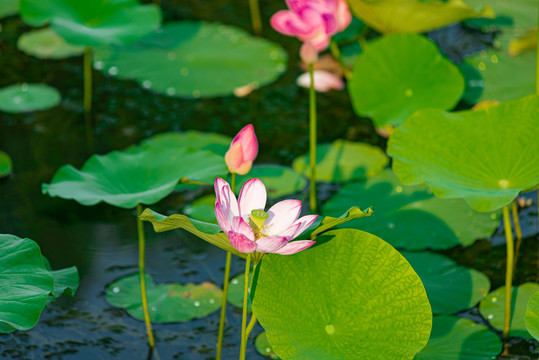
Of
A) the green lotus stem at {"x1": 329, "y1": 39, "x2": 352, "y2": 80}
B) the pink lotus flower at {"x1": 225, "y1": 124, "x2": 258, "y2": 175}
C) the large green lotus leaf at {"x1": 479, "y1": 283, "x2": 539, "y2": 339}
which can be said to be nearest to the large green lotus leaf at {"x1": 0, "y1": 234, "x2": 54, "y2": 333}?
the pink lotus flower at {"x1": 225, "y1": 124, "x2": 258, "y2": 175}

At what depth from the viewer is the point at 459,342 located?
5.84ft

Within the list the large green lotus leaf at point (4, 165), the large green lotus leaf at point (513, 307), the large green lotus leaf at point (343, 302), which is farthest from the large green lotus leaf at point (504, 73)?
the large green lotus leaf at point (4, 165)

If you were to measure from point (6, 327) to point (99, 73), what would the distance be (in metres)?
1.90

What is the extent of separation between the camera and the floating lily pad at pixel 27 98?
2.94 metres

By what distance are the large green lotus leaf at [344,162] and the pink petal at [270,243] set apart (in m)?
1.17

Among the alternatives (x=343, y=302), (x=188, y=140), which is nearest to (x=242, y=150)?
(x=343, y=302)

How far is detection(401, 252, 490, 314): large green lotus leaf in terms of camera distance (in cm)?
192

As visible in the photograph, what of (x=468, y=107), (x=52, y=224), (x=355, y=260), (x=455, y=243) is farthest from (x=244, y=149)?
(x=468, y=107)

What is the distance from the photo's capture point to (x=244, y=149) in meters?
1.56

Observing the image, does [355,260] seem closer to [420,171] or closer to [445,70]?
[420,171]

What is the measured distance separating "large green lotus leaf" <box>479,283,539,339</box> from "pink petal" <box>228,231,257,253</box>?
880 mm

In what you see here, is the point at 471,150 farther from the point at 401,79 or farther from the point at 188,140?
the point at 188,140

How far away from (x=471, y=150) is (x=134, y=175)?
0.88 meters

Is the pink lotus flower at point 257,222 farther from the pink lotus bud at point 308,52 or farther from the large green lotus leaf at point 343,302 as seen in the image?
the pink lotus bud at point 308,52
